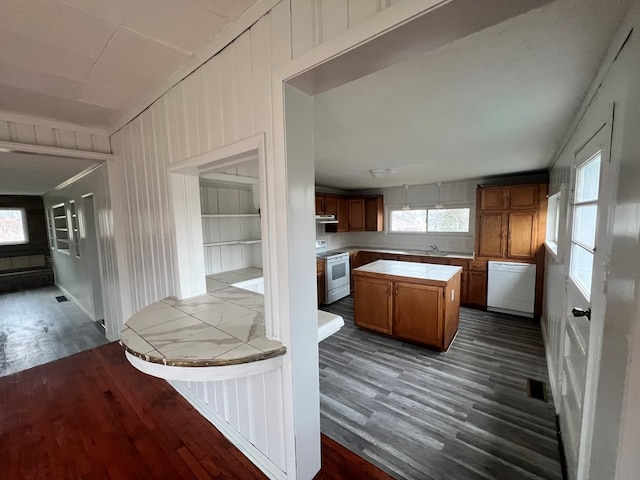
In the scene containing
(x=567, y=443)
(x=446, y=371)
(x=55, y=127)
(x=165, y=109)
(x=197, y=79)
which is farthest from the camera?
(x=446, y=371)

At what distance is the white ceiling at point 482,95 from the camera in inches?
39.2

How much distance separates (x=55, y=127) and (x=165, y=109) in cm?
131

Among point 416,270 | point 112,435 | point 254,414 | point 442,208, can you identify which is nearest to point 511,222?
point 442,208

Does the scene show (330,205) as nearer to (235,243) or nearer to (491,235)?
(235,243)

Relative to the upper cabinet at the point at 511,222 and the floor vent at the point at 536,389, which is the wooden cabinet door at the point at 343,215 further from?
the floor vent at the point at 536,389

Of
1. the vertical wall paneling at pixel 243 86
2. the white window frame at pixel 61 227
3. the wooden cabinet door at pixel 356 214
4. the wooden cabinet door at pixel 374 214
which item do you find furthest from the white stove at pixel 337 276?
the white window frame at pixel 61 227

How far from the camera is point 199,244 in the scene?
193 centimetres

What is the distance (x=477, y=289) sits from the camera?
4.30m

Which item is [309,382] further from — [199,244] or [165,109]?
[165,109]

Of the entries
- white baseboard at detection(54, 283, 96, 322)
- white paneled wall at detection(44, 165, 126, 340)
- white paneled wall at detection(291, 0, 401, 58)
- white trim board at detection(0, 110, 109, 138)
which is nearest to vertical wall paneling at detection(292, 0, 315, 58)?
white paneled wall at detection(291, 0, 401, 58)

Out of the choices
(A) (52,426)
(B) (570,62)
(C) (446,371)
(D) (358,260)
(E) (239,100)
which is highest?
(B) (570,62)

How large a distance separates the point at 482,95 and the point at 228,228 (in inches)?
103

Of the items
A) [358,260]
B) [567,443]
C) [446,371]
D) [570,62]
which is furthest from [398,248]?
[570,62]

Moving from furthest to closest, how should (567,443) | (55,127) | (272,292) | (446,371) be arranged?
(446,371) < (55,127) < (567,443) < (272,292)
